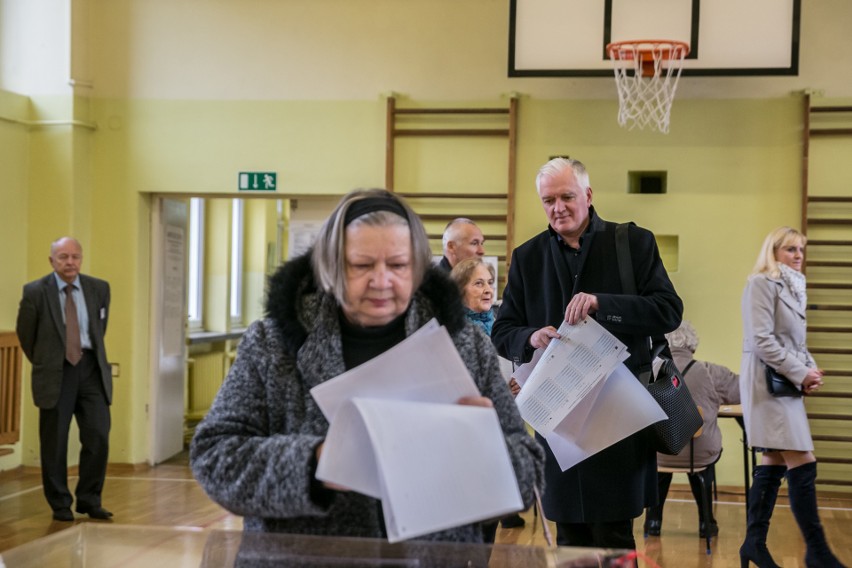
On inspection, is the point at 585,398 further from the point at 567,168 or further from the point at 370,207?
the point at 370,207

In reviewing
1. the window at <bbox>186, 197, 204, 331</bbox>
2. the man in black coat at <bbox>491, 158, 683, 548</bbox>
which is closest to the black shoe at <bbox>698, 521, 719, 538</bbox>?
the man in black coat at <bbox>491, 158, 683, 548</bbox>

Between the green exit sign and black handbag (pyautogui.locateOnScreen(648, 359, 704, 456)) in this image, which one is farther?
the green exit sign

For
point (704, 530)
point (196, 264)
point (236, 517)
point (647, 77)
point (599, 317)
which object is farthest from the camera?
point (196, 264)

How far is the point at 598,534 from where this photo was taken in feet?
9.13

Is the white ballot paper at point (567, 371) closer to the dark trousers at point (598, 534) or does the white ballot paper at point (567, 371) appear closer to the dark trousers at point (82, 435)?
the dark trousers at point (598, 534)

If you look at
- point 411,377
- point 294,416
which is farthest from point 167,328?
point 411,377

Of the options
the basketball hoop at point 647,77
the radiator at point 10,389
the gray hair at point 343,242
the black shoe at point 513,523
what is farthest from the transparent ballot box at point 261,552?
the radiator at point 10,389

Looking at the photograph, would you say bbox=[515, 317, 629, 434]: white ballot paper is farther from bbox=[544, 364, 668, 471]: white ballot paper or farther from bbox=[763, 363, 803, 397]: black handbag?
bbox=[763, 363, 803, 397]: black handbag

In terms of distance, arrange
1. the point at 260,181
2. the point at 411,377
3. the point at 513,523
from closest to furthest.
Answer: the point at 411,377
the point at 513,523
the point at 260,181

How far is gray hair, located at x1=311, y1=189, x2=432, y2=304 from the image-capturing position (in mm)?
1669

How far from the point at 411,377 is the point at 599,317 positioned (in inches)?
47.1

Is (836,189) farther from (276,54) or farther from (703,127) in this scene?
(276,54)

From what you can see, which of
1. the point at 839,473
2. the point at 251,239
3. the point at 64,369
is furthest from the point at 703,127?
the point at 251,239

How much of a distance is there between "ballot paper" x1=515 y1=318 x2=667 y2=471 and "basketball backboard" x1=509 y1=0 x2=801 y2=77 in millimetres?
3823
